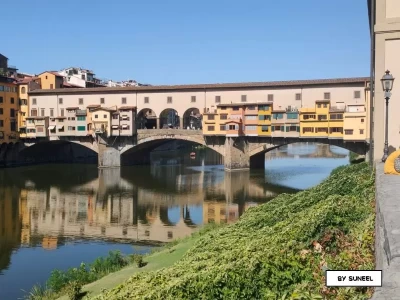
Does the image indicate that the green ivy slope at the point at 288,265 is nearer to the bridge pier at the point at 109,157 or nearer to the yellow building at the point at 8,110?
the bridge pier at the point at 109,157

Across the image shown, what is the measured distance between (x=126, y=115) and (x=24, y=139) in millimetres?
15004

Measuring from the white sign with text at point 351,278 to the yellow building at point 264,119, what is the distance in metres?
42.3

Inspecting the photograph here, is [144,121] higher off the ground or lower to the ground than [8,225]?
higher

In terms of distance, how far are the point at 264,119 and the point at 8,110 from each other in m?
32.4

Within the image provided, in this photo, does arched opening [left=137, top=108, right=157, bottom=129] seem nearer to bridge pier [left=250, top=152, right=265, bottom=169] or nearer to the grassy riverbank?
bridge pier [left=250, top=152, right=265, bottom=169]

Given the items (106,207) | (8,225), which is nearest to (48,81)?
(106,207)

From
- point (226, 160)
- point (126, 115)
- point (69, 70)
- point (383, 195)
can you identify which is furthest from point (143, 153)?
point (383, 195)

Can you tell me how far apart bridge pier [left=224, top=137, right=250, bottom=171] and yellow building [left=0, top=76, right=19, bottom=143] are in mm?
27561

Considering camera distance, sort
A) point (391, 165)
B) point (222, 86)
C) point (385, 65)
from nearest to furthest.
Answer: point (391, 165), point (385, 65), point (222, 86)

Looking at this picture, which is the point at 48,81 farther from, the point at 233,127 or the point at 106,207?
the point at 106,207

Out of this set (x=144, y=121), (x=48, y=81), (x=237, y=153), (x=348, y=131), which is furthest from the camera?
(x=48, y=81)

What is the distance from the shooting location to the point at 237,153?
47.4m

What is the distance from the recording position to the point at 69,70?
86.1 metres

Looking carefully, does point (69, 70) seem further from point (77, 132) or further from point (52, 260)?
point (52, 260)
